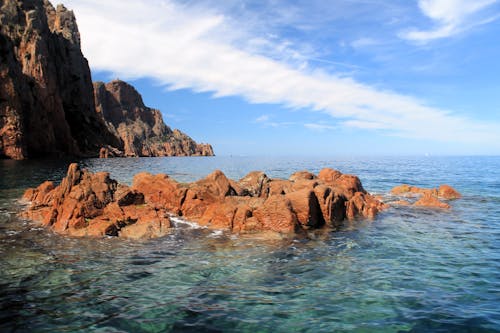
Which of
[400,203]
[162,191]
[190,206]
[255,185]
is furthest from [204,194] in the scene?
[400,203]

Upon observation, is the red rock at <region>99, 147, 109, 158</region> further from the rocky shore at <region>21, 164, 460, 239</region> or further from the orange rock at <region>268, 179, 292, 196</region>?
the orange rock at <region>268, 179, 292, 196</region>

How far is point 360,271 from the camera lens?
12070 millimetres

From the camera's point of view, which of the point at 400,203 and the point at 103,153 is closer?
the point at 400,203

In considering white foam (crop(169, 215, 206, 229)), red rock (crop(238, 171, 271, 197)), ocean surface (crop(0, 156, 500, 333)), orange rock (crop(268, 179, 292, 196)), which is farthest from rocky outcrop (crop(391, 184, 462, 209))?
white foam (crop(169, 215, 206, 229))

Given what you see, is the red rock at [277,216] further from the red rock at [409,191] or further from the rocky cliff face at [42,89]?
the rocky cliff face at [42,89]

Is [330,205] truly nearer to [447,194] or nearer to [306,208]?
[306,208]

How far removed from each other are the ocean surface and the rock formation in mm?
69714

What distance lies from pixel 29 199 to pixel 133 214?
39.5ft

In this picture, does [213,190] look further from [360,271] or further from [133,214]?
[360,271]

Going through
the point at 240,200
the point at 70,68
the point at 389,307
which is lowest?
the point at 389,307

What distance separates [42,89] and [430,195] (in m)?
96.9

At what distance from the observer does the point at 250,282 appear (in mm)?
10969

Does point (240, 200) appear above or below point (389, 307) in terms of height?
above

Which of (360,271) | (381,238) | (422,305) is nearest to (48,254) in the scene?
(360,271)
